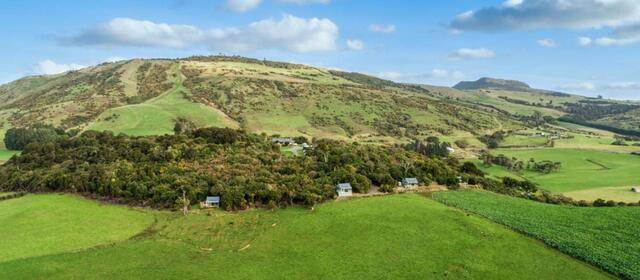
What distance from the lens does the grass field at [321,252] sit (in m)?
47.0

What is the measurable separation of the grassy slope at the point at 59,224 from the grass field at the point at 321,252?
3.21 meters

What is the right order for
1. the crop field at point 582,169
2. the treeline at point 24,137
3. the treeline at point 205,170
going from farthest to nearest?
the treeline at point 24,137, the crop field at point 582,169, the treeline at point 205,170

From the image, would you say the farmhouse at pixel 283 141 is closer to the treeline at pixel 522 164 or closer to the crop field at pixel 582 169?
the treeline at pixel 522 164

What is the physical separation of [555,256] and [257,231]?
38209mm

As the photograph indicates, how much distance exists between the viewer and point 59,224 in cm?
6425

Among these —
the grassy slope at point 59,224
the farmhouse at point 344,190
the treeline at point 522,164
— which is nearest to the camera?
the grassy slope at point 59,224

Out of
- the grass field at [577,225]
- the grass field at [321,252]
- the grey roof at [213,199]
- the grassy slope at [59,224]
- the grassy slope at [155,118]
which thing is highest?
the grassy slope at [155,118]

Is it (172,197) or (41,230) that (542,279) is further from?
(41,230)

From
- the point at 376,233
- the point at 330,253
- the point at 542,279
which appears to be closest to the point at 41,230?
the point at 330,253

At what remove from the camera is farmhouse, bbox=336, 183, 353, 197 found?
253 feet

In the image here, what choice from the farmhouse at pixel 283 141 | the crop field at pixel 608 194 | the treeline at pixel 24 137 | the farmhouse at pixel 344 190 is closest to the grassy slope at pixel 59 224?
the farmhouse at pixel 344 190

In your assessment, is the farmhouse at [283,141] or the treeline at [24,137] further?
the treeline at [24,137]

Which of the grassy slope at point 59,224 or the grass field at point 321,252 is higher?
the grass field at point 321,252

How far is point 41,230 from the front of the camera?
6162 centimetres
